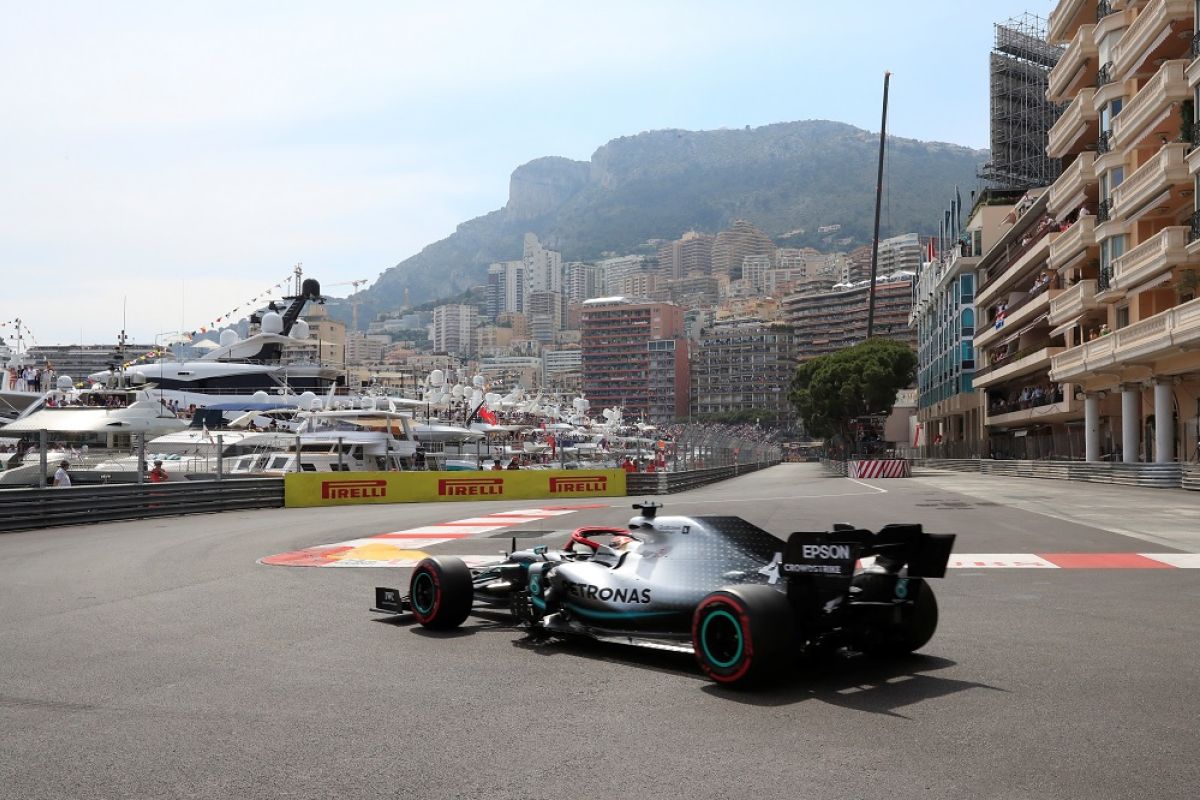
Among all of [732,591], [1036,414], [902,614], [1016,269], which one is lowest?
[902,614]

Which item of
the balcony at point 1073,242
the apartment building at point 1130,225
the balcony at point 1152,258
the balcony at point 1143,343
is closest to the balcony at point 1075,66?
the apartment building at point 1130,225

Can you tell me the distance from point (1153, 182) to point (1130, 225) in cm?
416

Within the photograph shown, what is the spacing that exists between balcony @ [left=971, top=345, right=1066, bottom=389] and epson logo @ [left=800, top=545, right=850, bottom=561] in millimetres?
50820

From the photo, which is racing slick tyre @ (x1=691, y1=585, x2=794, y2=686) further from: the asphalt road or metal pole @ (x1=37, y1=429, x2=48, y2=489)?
metal pole @ (x1=37, y1=429, x2=48, y2=489)

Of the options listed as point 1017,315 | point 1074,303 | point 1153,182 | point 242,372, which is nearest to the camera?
point 1153,182

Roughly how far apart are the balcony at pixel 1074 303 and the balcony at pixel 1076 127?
7.53m

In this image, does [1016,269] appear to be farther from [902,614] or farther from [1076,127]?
[902,614]

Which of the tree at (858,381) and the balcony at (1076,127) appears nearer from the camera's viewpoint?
the balcony at (1076,127)

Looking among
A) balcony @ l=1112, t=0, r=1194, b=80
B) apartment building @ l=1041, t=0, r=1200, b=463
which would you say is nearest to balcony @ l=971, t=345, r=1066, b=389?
apartment building @ l=1041, t=0, r=1200, b=463

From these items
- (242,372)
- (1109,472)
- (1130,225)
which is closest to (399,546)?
(1109,472)

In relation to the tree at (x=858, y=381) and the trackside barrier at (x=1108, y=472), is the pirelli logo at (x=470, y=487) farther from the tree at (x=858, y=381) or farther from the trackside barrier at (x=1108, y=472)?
the tree at (x=858, y=381)

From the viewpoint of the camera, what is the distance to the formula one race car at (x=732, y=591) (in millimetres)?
6527

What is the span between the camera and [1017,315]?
67062mm

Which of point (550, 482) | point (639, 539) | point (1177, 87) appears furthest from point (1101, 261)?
point (639, 539)
